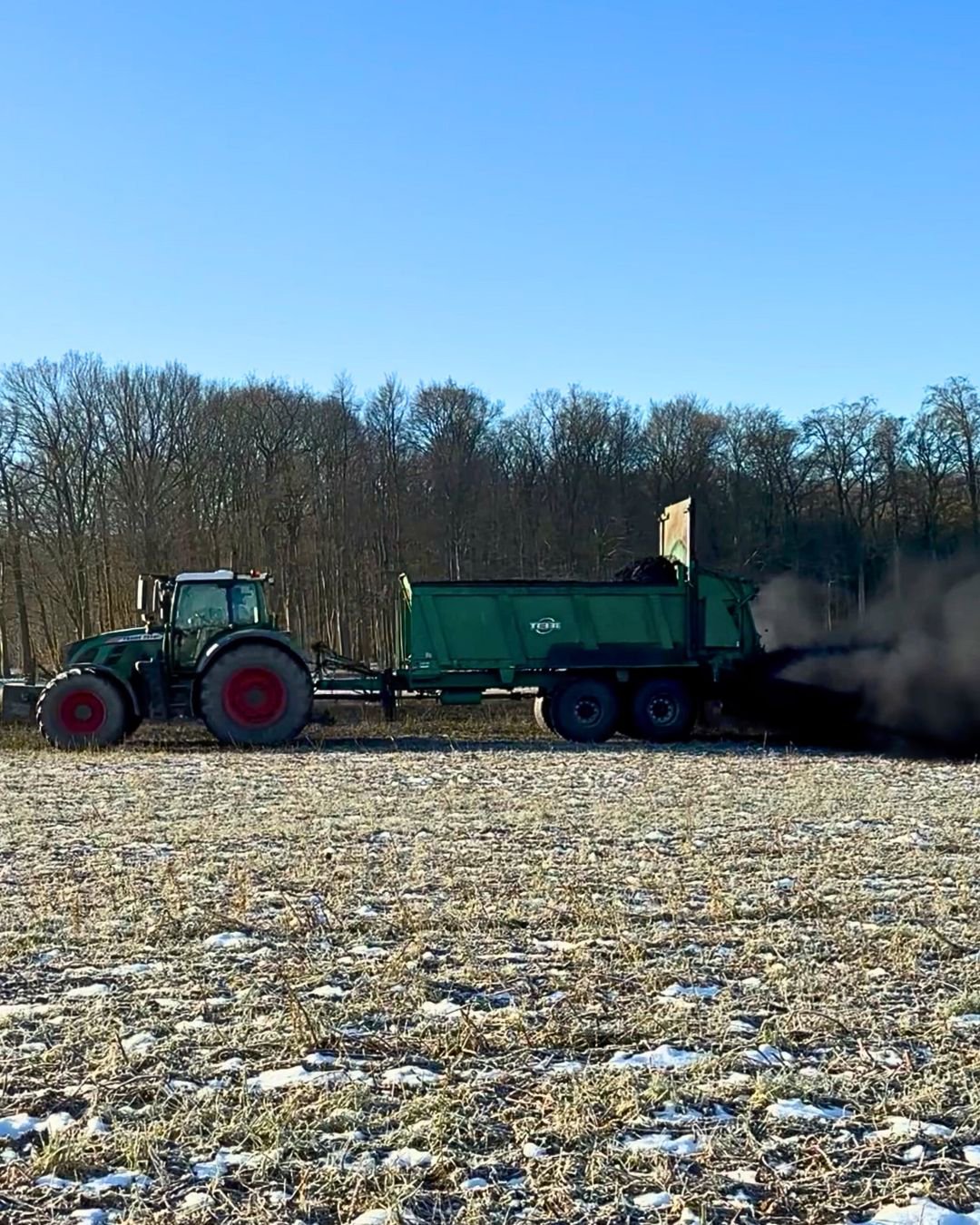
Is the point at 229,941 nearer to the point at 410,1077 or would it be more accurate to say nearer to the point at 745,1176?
the point at 410,1077

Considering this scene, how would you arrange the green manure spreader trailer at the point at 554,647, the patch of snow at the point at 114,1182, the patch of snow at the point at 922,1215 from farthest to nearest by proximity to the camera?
the green manure spreader trailer at the point at 554,647, the patch of snow at the point at 114,1182, the patch of snow at the point at 922,1215

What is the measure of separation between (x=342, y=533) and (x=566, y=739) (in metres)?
26.7

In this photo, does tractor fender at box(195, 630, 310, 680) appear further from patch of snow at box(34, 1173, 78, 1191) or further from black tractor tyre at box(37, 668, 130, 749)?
patch of snow at box(34, 1173, 78, 1191)

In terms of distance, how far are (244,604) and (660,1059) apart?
14.8 metres

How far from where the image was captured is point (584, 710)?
20078mm

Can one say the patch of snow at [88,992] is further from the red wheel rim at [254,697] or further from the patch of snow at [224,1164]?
the red wheel rim at [254,697]

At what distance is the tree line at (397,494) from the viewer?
4081cm

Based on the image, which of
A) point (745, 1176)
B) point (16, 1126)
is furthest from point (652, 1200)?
point (16, 1126)

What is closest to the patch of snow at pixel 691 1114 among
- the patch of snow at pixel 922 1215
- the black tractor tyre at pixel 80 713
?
the patch of snow at pixel 922 1215

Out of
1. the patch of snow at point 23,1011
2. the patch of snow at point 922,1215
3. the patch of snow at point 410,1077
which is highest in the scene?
the patch of snow at point 23,1011

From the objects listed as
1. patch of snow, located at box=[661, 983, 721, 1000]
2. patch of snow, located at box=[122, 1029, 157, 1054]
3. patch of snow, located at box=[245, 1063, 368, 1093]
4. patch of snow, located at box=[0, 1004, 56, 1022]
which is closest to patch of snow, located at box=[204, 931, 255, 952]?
patch of snow, located at box=[0, 1004, 56, 1022]

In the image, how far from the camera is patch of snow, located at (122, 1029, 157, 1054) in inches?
198

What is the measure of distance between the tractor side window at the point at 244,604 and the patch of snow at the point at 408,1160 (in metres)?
15.3

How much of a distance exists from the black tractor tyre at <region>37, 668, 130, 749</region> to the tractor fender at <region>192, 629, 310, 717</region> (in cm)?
127
